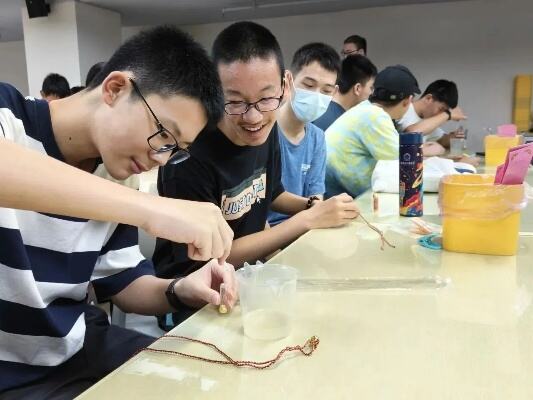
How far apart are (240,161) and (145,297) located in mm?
495

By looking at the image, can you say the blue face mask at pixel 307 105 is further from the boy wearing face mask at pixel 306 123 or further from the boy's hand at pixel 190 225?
the boy's hand at pixel 190 225

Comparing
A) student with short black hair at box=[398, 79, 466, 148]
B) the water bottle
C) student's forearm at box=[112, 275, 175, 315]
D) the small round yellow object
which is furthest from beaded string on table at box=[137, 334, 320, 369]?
student with short black hair at box=[398, 79, 466, 148]

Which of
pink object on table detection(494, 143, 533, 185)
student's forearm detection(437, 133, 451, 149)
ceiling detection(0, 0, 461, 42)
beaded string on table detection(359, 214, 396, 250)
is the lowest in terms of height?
beaded string on table detection(359, 214, 396, 250)

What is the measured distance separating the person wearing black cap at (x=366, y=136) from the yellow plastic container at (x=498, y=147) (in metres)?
0.52

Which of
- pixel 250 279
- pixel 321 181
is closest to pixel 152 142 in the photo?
pixel 250 279

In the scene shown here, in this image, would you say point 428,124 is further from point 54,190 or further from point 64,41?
point 64,41

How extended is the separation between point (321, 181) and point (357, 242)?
99cm

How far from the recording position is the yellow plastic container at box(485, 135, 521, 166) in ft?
8.23

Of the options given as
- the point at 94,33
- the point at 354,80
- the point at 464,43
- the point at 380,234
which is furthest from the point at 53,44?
the point at 380,234

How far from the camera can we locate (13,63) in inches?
323

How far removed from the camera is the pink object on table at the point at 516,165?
41.8 inches

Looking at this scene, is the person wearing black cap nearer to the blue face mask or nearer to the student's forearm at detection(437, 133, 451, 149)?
the blue face mask

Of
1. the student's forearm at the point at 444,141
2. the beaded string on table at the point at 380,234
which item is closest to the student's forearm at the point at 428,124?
the student's forearm at the point at 444,141

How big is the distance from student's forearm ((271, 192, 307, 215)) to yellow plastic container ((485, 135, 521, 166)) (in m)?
1.32
